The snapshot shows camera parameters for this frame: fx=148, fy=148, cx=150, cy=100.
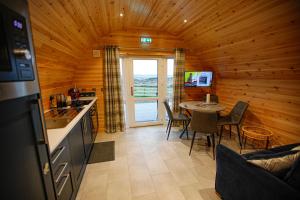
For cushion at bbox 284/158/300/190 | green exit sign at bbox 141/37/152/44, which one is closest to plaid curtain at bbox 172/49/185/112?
green exit sign at bbox 141/37/152/44

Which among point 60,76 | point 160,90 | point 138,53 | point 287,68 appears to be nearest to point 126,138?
point 160,90

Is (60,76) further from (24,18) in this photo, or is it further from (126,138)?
(24,18)

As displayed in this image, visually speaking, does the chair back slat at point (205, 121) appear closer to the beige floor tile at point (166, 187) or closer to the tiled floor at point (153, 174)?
the tiled floor at point (153, 174)

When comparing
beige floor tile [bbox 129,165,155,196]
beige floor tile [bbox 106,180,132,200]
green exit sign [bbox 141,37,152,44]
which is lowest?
beige floor tile [bbox 106,180,132,200]

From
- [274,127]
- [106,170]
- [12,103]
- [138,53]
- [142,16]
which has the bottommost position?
[106,170]

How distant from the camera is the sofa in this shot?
3.57ft

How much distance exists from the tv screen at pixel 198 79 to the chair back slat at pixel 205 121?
5.26ft

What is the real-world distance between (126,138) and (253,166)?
275 centimetres

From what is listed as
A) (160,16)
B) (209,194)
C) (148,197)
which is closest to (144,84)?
(160,16)

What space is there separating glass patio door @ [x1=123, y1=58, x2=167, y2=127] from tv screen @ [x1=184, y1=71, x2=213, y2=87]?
616 mm

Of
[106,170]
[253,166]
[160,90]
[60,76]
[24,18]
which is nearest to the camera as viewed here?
[24,18]

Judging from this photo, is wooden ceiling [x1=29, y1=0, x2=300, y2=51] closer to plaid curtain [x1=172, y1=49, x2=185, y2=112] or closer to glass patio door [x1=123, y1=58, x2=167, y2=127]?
plaid curtain [x1=172, y1=49, x2=185, y2=112]

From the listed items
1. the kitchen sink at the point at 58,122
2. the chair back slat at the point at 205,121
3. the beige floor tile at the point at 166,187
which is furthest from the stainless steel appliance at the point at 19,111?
Answer: the chair back slat at the point at 205,121

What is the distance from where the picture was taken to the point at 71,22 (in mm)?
2180
